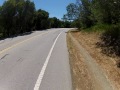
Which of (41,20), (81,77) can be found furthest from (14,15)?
(81,77)

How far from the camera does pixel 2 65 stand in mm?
13297

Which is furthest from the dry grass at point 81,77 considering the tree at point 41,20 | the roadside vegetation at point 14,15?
the tree at point 41,20

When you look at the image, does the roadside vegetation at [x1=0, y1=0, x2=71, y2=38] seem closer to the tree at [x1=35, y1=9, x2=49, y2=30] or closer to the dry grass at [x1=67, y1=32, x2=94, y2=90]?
the tree at [x1=35, y1=9, x2=49, y2=30]

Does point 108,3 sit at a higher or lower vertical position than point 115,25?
higher

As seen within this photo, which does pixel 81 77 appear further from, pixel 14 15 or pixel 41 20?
pixel 41 20

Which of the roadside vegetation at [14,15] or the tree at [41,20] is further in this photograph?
the tree at [41,20]

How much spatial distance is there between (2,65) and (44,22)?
85.9 m

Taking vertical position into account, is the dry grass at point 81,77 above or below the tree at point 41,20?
above

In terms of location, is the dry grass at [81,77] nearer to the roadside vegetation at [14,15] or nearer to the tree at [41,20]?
the roadside vegetation at [14,15]

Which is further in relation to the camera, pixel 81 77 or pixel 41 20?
pixel 41 20

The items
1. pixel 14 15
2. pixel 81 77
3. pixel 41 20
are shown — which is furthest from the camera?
pixel 41 20

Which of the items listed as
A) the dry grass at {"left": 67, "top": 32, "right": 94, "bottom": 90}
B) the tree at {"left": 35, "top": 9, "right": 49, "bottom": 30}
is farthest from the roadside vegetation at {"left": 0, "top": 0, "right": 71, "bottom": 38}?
the dry grass at {"left": 67, "top": 32, "right": 94, "bottom": 90}

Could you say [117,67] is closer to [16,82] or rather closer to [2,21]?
[16,82]

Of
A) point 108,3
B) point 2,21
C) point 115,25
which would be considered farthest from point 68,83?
point 2,21
